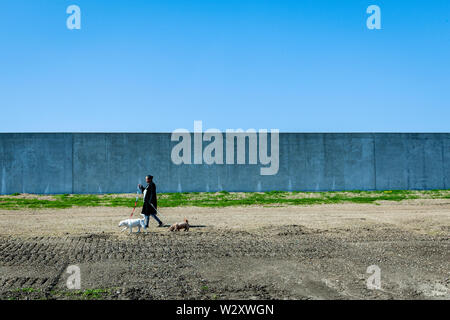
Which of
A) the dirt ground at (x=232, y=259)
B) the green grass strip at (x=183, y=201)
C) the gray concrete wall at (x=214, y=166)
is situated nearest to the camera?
the dirt ground at (x=232, y=259)

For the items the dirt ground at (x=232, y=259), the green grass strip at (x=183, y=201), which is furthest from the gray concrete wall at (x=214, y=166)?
the dirt ground at (x=232, y=259)

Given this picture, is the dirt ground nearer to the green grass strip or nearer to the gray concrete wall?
the green grass strip

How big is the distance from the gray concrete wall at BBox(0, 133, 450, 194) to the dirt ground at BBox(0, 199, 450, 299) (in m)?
12.5

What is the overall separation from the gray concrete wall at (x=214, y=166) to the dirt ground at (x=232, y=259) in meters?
12.5

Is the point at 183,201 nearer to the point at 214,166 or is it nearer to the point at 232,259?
the point at 214,166

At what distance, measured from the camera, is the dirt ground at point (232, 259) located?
597 cm

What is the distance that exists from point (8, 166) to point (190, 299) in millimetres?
23880

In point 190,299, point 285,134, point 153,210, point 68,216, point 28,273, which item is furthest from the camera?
point 285,134

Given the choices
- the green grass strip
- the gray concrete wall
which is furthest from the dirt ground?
the gray concrete wall

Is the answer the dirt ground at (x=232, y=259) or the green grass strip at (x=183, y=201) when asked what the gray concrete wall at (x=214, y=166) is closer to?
the green grass strip at (x=183, y=201)

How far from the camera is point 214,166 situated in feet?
87.8

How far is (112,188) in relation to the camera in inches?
1022

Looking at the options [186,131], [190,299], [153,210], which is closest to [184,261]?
[190,299]
